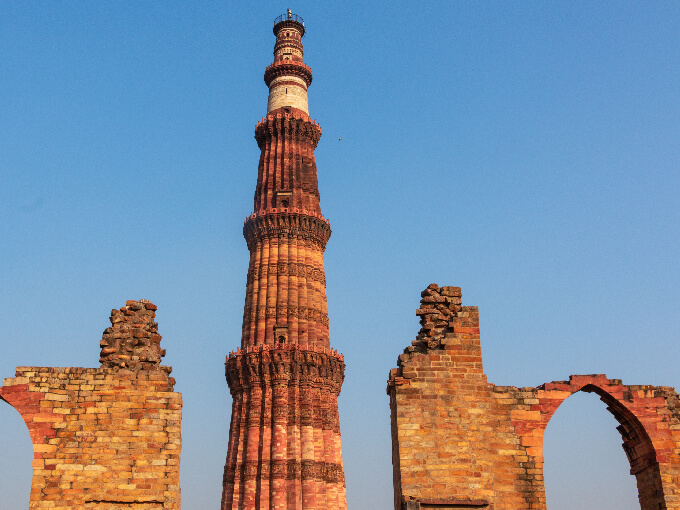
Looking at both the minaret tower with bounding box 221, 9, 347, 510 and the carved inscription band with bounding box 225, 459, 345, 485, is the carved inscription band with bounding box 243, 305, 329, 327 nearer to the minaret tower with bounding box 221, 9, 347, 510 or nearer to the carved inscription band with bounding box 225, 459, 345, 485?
the minaret tower with bounding box 221, 9, 347, 510

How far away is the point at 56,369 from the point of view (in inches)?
468

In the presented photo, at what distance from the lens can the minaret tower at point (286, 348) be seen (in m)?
26.3

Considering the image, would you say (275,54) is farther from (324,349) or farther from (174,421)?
(174,421)

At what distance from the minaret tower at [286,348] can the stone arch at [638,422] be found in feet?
50.0

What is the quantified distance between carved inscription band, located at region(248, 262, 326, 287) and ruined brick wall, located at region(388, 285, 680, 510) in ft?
Result: 56.7

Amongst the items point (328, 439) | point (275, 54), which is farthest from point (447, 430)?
point (275, 54)

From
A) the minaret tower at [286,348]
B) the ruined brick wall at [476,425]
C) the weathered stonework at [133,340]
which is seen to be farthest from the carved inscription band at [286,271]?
the ruined brick wall at [476,425]

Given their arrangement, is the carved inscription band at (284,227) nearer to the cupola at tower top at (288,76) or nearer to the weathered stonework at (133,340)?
the cupola at tower top at (288,76)

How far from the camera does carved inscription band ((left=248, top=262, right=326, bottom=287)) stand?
1169 inches

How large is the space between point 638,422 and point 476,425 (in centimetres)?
265

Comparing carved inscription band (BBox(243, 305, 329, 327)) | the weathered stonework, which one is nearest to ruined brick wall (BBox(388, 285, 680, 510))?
the weathered stonework

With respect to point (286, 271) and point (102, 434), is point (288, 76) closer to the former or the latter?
point (286, 271)

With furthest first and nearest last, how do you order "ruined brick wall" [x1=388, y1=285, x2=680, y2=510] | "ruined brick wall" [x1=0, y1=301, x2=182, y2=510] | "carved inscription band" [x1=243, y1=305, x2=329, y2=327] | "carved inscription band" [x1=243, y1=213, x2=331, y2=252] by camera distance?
"carved inscription band" [x1=243, y1=213, x2=331, y2=252] < "carved inscription band" [x1=243, y1=305, x2=329, y2=327] < "ruined brick wall" [x1=388, y1=285, x2=680, y2=510] < "ruined brick wall" [x1=0, y1=301, x2=182, y2=510]

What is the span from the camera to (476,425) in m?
11.7
